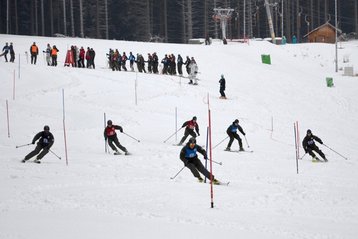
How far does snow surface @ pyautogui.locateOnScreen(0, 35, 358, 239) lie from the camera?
365 inches

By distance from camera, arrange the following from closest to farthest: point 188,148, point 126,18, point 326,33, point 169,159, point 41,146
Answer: point 188,148 < point 41,146 < point 169,159 < point 326,33 < point 126,18

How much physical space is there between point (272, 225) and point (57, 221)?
3.96 metres

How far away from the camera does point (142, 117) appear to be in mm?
23344

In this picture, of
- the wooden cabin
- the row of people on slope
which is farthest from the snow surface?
the wooden cabin

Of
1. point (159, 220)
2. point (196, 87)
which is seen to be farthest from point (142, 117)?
point (159, 220)

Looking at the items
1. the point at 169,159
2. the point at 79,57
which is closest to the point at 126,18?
the point at 79,57

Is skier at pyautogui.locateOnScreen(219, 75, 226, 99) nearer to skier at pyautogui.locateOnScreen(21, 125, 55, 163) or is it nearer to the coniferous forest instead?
skier at pyautogui.locateOnScreen(21, 125, 55, 163)

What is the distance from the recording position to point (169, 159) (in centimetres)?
1659

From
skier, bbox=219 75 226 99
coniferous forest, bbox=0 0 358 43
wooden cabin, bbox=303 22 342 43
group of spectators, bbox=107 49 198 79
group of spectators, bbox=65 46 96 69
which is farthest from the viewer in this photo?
coniferous forest, bbox=0 0 358 43

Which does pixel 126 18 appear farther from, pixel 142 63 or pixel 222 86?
pixel 222 86

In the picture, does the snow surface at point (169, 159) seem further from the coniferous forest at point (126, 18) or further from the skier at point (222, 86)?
the coniferous forest at point (126, 18)

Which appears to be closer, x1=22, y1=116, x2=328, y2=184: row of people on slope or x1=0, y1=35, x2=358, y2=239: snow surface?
x1=0, y1=35, x2=358, y2=239: snow surface

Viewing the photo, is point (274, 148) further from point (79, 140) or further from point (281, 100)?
point (281, 100)

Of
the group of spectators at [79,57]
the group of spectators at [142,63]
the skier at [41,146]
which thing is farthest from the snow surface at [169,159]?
the group of spectators at [79,57]
